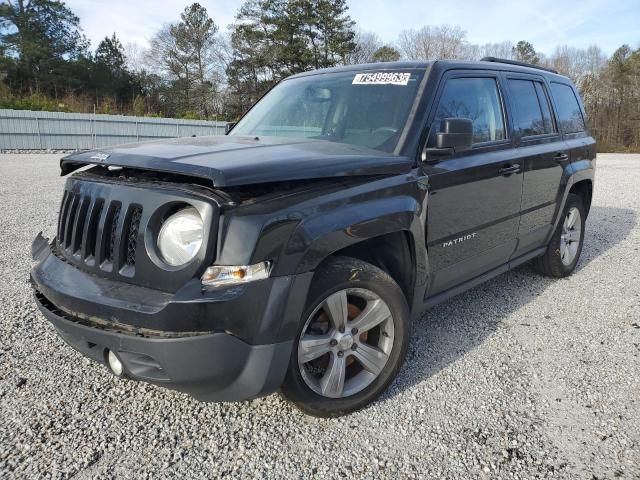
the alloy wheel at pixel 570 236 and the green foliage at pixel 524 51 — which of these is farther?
the green foliage at pixel 524 51

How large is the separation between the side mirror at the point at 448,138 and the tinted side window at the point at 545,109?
71.7 inches

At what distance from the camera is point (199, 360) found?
6.71 ft

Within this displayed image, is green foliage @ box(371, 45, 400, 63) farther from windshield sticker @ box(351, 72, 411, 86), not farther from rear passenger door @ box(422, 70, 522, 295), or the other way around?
windshield sticker @ box(351, 72, 411, 86)

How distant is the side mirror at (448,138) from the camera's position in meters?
2.87

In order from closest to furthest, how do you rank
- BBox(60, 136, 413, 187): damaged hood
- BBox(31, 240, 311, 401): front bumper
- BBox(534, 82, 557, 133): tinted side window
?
BBox(31, 240, 311, 401): front bumper, BBox(60, 136, 413, 187): damaged hood, BBox(534, 82, 557, 133): tinted side window

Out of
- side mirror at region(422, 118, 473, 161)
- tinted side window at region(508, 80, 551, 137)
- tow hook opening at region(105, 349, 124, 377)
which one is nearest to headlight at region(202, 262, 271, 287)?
tow hook opening at region(105, 349, 124, 377)

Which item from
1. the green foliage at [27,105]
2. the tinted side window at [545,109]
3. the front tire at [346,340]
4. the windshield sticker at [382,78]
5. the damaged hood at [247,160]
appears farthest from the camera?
the green foliage at [27,105]

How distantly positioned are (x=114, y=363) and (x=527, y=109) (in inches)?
144

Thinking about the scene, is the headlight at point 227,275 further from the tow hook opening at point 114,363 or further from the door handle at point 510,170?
the door handle at point 510,170

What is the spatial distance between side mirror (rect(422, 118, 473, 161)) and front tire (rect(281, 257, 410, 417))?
866 mm

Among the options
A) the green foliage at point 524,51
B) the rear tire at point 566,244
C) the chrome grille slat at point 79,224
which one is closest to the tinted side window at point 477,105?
the rear tire at point 566,244

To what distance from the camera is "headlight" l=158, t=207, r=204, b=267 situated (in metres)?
2.11

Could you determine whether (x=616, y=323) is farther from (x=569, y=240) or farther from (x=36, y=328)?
(x=36, y=328)

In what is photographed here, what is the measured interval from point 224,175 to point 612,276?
467 centimetres
